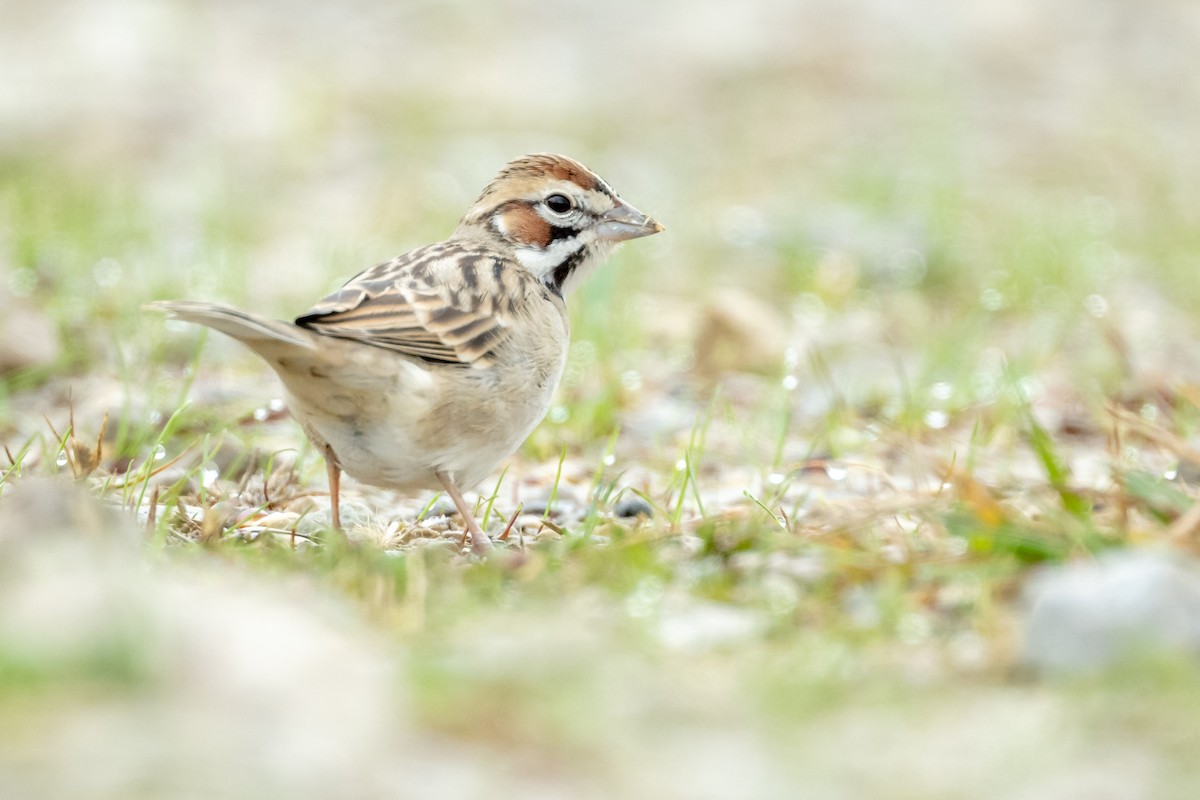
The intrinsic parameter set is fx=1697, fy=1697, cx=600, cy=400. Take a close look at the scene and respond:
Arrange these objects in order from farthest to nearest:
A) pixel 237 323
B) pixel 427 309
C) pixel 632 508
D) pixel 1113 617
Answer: pixel 632 508 → pixel 427 309 → pixel 237 323 → pixel 1113 617

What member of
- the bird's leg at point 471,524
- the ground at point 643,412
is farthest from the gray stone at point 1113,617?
the bird's leg at point 471,524

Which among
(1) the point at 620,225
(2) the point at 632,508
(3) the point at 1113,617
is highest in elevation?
(1) the point at 620,225

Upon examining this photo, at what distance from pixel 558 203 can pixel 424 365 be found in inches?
40.8

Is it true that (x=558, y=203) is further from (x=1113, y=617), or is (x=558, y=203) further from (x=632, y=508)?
(x=1113, y=617)

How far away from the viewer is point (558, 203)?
5199 millimetres

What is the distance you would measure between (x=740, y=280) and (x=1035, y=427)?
5002 millimetres

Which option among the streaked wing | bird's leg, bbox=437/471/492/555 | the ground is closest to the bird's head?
the streaked wing

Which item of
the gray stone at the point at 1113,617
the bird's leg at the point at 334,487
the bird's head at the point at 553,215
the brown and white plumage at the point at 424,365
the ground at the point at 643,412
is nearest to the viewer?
the ground at the point at 643,412

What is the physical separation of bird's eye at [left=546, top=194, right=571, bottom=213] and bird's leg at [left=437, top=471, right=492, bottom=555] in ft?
3.69

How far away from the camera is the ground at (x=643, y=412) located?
2678 millimetres

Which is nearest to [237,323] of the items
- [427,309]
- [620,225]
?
[427,309]

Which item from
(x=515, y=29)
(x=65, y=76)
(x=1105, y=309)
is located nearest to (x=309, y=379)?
(x=1105, y=309)

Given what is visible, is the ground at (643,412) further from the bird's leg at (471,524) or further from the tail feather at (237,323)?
the tail feather at (237,323)

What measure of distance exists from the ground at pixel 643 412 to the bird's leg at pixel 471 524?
5.0 inches
